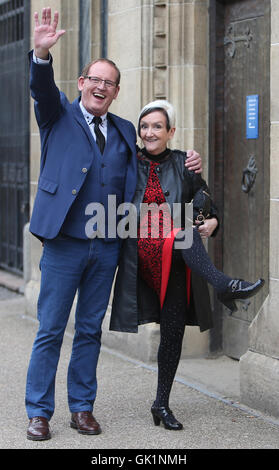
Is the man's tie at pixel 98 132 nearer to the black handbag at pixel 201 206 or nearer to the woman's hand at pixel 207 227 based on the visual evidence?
the black handbag at pixel 201 206

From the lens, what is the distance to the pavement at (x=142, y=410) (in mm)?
4457

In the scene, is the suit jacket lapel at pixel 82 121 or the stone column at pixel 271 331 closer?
the suit jacket lapel at pixel 82 121

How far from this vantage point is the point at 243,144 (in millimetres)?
5930

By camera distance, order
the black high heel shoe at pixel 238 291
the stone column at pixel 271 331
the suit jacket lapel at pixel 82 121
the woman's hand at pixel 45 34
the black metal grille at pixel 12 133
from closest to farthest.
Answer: the woman's hand at pixel 45 34 → the black high heel shoe at pixel 238 291 → the suit jacket lapel at pixel 82 121 → the stone column at pixel 271 331 → the black metal grille at pixel 12 133

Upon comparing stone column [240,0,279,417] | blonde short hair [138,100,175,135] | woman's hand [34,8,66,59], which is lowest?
stone column [240,0,279,417]

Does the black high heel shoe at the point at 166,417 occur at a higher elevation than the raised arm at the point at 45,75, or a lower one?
lower

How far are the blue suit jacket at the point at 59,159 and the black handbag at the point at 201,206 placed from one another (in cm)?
36

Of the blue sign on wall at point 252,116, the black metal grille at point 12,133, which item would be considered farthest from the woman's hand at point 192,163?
the black metal grille at point 12,133

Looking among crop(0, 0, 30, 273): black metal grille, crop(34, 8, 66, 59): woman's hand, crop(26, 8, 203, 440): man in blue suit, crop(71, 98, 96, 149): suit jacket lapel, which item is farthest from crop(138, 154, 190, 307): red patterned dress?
crop(0, 0, 30, 273): black metal grille

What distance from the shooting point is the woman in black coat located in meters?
4.50

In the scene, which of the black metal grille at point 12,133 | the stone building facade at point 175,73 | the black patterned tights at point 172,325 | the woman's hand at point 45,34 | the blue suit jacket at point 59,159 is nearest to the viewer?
the woman's hand at point 45,34

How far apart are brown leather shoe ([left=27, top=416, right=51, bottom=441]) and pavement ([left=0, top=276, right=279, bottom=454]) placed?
0.03 m

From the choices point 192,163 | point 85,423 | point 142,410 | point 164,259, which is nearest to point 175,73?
point 192,163

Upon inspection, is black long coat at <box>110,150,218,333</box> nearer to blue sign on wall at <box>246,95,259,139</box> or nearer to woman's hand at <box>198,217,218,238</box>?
woman's hand at <box>198,217,218,238</box>
